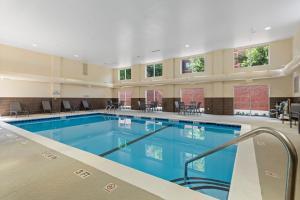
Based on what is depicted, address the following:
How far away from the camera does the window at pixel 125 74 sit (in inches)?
551

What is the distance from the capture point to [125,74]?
46.7 feet

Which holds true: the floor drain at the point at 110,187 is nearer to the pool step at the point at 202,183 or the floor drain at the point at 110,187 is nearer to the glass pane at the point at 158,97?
the pool step at the point at 202,183

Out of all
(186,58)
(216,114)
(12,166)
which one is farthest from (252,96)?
(12,166)

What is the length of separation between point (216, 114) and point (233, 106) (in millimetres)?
1023

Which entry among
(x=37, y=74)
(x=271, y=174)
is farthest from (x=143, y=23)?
(x=37, y=74)

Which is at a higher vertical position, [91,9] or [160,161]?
[91,9]

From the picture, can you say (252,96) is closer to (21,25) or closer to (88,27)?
(88,27)

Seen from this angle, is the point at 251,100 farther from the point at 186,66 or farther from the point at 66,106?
the point at 66,106

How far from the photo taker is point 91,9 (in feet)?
16.0

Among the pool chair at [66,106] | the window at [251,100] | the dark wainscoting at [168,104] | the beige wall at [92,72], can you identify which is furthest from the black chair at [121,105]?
the window at [251,100]

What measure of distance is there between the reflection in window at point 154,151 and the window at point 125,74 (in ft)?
32.8

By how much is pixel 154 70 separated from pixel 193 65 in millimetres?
3053

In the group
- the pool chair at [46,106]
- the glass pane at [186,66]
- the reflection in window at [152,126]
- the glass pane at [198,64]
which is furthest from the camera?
the glass pane at [186,66]

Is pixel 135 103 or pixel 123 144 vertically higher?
pixel 135 103
